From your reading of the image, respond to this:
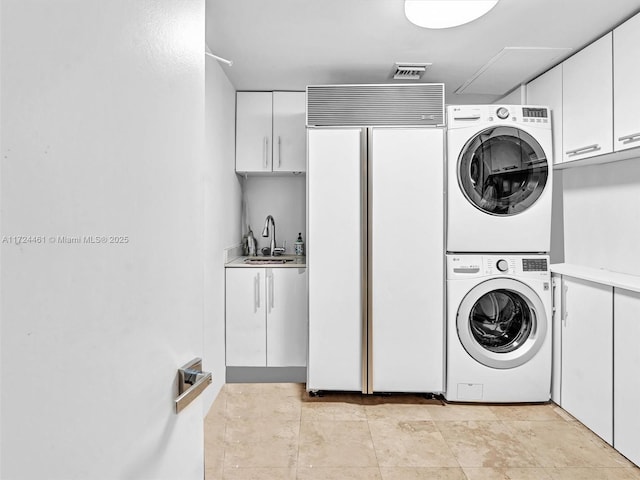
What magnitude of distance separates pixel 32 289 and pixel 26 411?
0.36 feet

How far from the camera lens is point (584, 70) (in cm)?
230

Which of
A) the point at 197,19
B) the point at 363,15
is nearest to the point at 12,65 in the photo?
the point at 197,19

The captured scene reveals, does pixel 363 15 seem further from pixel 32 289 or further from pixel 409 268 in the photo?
pixel 32 289

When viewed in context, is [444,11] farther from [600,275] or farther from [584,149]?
[600,275]

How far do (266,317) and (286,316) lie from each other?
6.0 inches

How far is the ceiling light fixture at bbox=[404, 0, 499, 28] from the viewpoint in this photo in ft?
5.72

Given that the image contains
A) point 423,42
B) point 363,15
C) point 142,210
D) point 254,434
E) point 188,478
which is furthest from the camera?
point 423,42

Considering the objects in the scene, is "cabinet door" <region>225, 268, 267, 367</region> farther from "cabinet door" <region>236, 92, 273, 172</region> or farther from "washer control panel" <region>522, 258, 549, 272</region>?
"washer control panel" <region>522, 258, 549, 272</region>

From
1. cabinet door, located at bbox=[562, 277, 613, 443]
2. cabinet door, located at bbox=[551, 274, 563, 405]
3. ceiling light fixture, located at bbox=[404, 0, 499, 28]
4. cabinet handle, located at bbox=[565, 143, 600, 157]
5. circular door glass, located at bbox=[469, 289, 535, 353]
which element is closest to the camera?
ceiling light fixture, located at bbox=[404, 0, 499, 28]

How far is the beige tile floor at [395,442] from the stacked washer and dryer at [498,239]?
23 centimetres

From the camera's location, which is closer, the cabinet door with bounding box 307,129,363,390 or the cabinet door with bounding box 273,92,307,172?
the cabinet door with bounding box 307,129,363,390

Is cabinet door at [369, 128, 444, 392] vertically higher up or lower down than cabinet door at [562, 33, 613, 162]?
lower down

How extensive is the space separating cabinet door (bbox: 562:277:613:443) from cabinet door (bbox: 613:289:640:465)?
0.05m

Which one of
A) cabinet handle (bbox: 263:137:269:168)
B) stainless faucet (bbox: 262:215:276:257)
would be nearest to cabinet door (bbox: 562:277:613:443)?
stainless faucet (bbox: 262:215:276:257)
